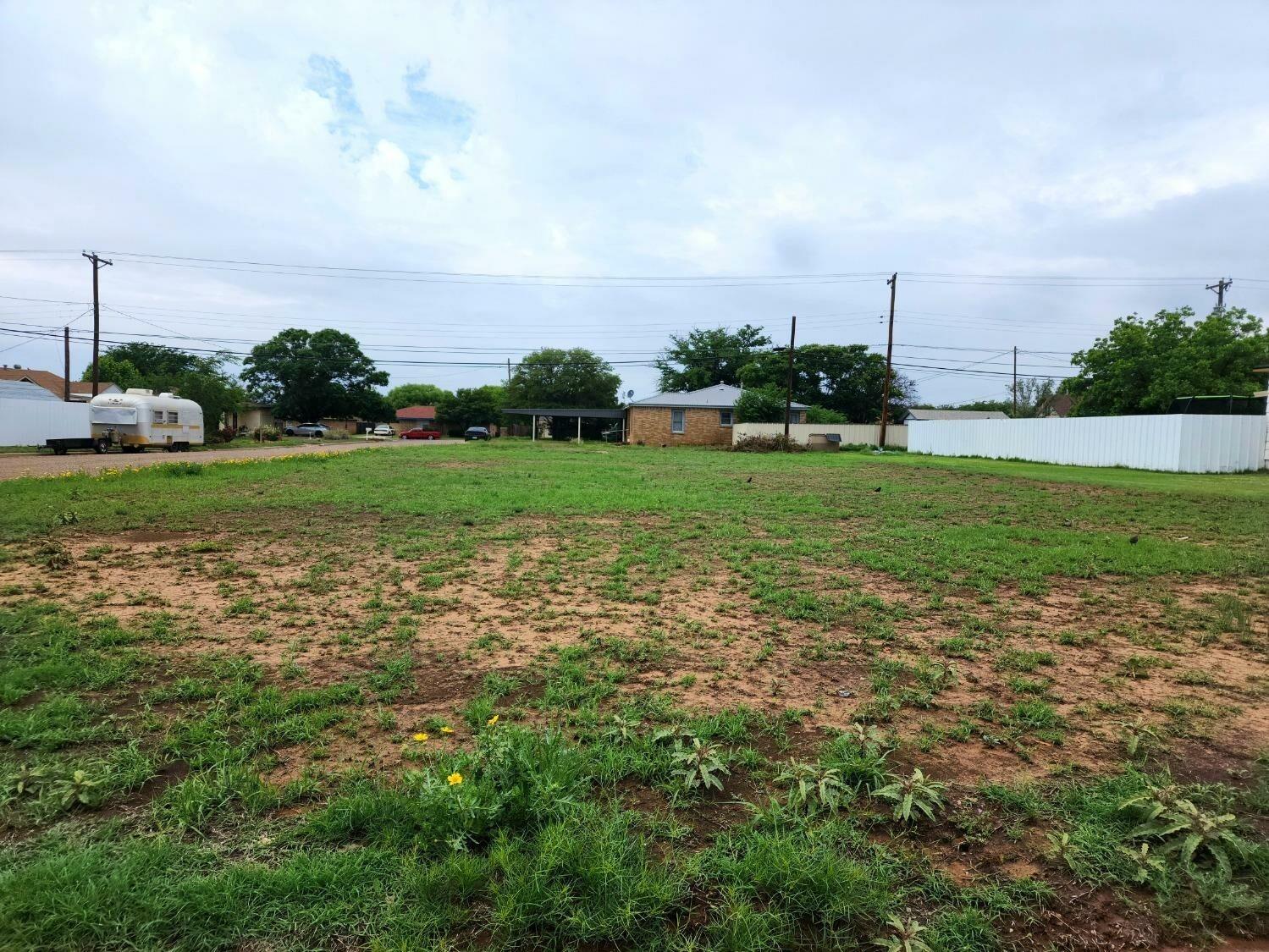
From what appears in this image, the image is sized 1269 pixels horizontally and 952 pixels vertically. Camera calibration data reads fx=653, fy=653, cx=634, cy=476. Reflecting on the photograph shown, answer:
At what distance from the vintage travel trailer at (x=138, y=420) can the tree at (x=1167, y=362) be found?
4875 centimetres

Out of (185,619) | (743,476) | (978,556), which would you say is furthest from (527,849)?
(743,476)

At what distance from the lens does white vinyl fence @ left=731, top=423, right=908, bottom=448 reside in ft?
125

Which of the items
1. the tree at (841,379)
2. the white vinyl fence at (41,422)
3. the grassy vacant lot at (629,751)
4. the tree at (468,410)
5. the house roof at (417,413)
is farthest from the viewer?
the house roof at (417,413)

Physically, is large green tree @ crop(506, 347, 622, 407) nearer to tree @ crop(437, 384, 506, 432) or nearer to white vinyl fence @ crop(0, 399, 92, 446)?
tree @ crop(437, 384, 506, 432)

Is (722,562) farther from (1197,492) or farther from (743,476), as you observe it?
(1197,492)

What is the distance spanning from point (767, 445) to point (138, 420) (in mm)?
28938

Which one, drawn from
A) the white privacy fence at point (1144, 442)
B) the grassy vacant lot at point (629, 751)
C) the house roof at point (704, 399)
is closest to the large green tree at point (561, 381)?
the house roof at point (704, 399)

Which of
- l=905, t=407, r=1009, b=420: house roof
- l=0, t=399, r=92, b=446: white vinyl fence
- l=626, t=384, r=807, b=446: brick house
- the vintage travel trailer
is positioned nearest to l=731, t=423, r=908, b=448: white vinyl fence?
l=626, t=384, r=807, b=446: brick house

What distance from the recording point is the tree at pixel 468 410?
236 ft

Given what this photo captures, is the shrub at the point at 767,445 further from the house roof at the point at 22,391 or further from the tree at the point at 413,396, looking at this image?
the tree at the point at 413,396

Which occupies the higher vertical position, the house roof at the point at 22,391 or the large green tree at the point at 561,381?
the large green tree at the point at 561,381

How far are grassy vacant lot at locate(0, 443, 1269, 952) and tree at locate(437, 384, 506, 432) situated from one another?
66.3 m

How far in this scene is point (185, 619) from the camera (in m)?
4.59

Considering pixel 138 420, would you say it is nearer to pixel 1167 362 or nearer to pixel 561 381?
pixel 561 381
